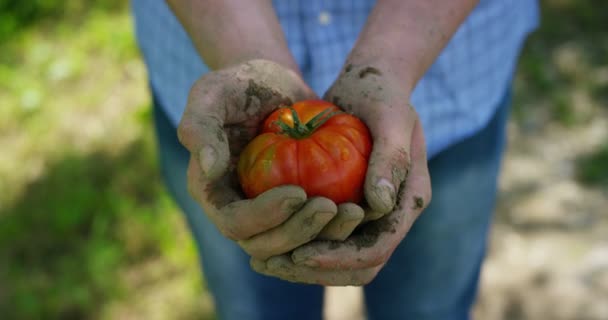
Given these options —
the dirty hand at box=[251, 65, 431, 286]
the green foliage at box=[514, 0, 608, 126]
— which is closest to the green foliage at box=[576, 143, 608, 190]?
the green foliage at box=[514, 0, 608, 126]

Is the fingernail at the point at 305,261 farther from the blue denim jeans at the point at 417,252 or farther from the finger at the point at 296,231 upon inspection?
the blue denim jeans at the point at 417,252

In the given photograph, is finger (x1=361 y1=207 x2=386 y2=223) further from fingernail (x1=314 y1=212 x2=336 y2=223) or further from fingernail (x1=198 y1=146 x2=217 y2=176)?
fingernail (x1=198 y1=146 x2=217 y2=176)

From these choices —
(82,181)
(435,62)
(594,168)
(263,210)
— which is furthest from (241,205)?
(594,168)

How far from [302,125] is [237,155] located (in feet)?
0.62

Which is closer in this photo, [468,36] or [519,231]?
[468,36]

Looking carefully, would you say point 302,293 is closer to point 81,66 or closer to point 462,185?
point 462,185

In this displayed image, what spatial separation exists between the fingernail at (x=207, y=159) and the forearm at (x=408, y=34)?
44 centimetres

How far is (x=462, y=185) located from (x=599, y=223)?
173 centimetres

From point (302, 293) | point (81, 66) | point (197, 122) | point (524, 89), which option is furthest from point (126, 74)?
point (197, 122)

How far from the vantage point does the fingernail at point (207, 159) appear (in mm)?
1277

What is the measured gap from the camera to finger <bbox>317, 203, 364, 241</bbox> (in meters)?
1.29

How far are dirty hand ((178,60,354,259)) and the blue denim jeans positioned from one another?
0.45m

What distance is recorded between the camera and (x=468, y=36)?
1716 millimetres

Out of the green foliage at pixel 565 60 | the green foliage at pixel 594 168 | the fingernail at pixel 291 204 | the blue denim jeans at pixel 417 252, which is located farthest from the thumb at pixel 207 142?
the green foliage at pixel 565 60
